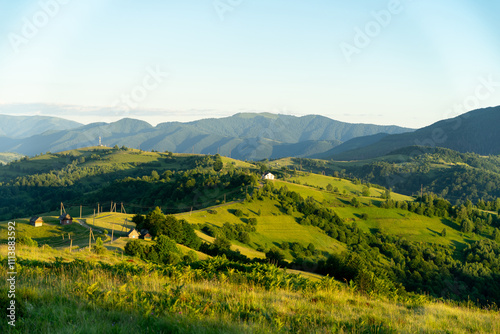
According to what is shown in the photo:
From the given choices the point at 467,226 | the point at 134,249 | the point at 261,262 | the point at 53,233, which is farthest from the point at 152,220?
the point at 467,226

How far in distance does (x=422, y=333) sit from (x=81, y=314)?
819 cm

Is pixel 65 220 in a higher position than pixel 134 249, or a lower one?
lower

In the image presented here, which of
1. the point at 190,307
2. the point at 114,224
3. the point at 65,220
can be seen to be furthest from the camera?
the point at 65,220

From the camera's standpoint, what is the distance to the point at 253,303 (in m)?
9.55

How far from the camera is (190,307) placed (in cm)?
827

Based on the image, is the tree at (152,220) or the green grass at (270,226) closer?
the tree at (152,220)

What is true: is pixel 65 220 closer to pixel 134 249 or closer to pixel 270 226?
pixel 134 249

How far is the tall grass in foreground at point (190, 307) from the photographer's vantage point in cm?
750

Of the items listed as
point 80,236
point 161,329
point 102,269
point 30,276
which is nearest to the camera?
point 161,329

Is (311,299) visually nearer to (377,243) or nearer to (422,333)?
(422,333)

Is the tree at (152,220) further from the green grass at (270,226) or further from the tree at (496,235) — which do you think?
the tree at (496,235)

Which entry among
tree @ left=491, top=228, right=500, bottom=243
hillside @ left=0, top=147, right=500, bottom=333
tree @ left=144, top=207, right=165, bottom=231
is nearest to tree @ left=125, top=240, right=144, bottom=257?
hillside @ left=0, top=147, right=500, bottom=333

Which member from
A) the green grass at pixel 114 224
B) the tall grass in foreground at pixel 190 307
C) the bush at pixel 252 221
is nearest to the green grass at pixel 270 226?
the bush at pixel 252 221

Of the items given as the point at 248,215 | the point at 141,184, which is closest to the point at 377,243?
the point at 248,215
